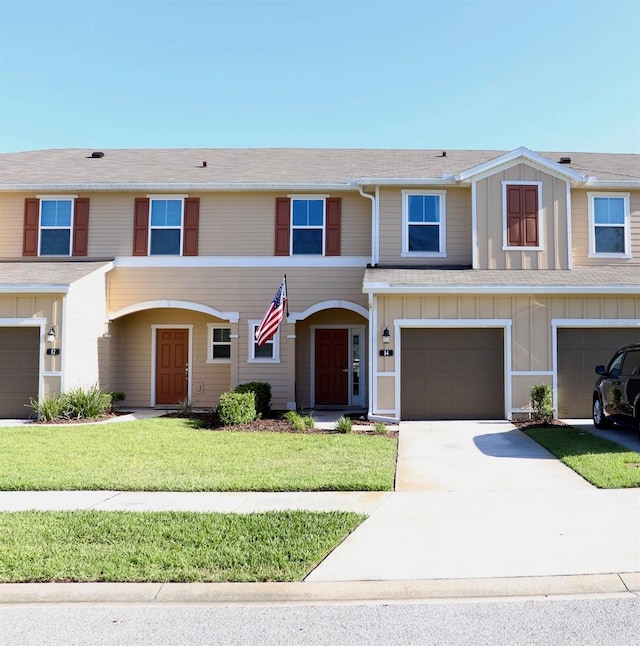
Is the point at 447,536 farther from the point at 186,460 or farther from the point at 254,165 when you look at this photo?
the point at 254,165

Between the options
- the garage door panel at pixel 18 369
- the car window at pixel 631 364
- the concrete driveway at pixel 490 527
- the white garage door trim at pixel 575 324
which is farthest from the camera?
the garage door panel at pixel 18 369

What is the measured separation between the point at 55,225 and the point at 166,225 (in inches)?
121

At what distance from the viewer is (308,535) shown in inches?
216

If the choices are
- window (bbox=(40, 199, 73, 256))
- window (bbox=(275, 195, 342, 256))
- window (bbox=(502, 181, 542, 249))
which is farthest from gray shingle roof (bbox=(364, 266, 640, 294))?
window (bbox=(40, 199, 73, 256))

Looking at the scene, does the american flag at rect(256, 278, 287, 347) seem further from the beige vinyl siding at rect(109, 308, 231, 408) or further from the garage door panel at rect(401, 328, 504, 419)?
the beige vinyl siding at rect(109, 308, 231, 408)

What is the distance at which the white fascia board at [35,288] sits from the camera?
13320 mm

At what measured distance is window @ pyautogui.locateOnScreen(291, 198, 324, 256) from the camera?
15703 mm

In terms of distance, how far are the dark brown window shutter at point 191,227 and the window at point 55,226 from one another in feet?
10.4

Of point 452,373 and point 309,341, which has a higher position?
point 309,341

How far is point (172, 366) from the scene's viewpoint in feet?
53.7

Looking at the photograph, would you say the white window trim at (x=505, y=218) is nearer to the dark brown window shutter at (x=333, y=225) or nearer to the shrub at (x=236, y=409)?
the dark brown window shutter at (x=333, y=225)

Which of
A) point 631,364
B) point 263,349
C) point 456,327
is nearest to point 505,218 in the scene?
point 456,327

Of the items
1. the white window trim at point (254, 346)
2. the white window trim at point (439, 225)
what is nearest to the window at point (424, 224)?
the white window trim at point (439, 225)

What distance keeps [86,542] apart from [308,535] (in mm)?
2023
